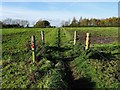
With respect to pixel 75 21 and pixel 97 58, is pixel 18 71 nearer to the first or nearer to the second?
pixel 97 58

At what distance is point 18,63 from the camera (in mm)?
16609

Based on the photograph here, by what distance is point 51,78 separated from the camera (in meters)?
12.0

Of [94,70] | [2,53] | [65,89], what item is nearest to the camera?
[65,89]

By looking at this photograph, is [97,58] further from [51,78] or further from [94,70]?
[51,78]

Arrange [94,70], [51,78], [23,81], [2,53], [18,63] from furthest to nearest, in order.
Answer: [2,53]
[18,63]
[94,70]
[23,81]
[51,78]

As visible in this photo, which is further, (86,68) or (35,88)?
(86,68)

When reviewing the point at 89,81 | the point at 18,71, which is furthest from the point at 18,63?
the point at 89,81

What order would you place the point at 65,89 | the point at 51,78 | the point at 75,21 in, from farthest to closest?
the point at 75,21
the point at 51,78
the point at 65,89

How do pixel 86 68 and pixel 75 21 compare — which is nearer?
pixel 86 68

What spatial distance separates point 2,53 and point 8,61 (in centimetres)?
321

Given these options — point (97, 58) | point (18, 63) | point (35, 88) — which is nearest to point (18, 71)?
point (18, 63)

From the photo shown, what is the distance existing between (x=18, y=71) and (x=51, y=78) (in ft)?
11.0

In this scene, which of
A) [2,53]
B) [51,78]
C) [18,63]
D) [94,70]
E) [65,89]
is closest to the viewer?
[65,89]

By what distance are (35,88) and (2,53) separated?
28.2ft
